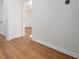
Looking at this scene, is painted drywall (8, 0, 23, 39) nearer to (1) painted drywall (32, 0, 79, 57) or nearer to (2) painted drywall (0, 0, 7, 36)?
(2) painted drywall (0, 0, 7, 36)

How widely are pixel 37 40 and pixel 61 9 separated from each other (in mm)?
1775

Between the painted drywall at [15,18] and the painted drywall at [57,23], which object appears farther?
the painted drywall at [15,18]

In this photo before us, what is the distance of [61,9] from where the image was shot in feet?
11.6

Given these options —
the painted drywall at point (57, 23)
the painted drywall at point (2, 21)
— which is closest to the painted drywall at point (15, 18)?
the painted drywall at point (2, 21)

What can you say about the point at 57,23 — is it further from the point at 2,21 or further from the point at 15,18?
the point at 2,21

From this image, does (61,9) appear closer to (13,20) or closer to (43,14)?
(43,14)

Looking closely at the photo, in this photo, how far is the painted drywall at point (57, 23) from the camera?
3213 millimetres

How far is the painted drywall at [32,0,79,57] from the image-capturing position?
126 inches

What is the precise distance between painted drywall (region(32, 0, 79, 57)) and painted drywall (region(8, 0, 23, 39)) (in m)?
0.99

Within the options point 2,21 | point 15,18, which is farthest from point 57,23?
point 2,21

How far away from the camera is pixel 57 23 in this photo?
3.73 meters

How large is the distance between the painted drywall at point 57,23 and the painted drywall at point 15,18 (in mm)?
994

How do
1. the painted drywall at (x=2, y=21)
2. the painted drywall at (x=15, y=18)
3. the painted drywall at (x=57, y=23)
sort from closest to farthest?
1. the painted drywall at (x=57, y=23)
2. the painted drywall at (x=15, y=18)
3. the painted drywall at (x=2, y=21)

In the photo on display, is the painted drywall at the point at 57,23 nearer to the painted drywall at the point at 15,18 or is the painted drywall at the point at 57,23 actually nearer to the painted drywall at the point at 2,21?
the painted drywall at the point at 15,18
